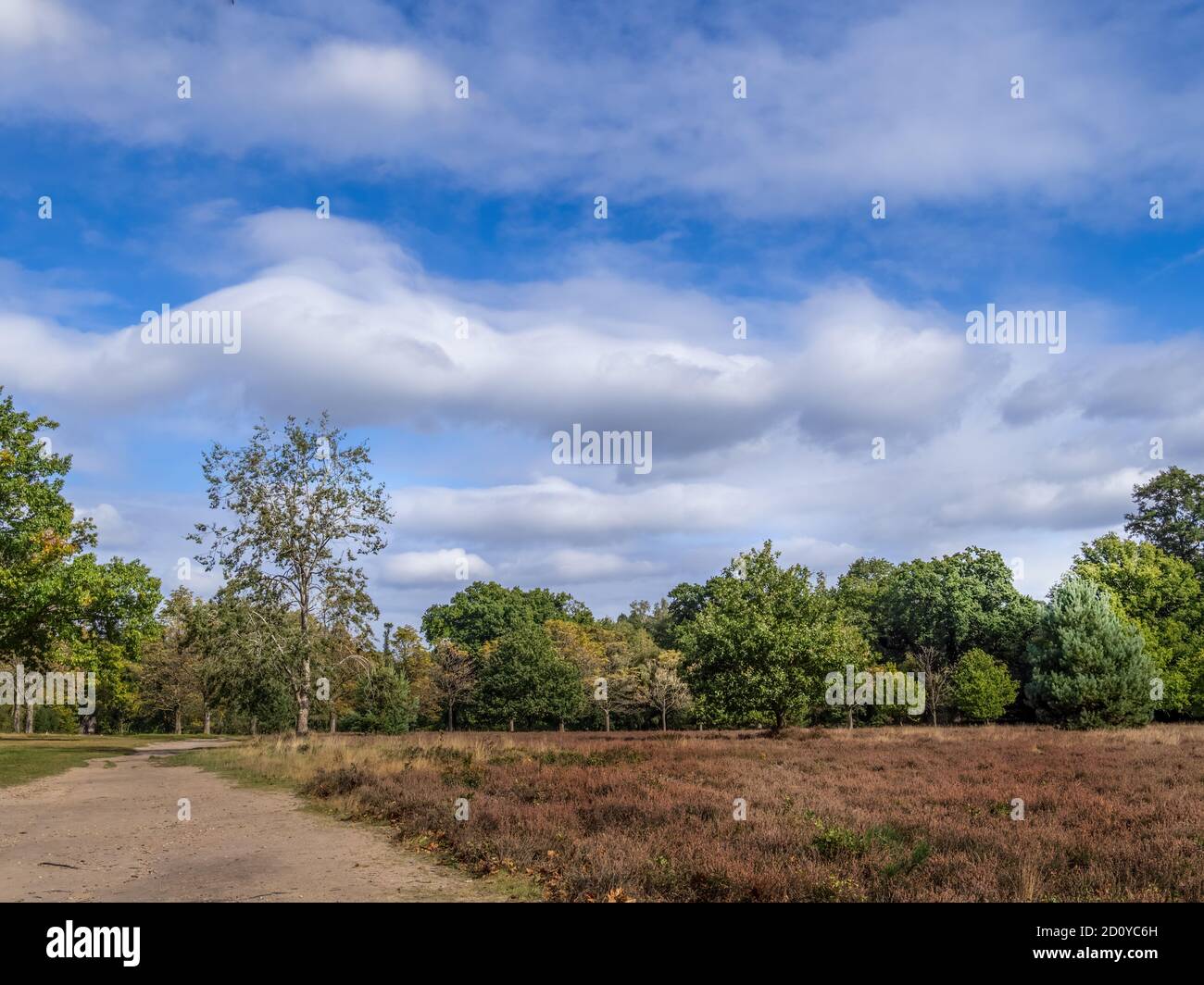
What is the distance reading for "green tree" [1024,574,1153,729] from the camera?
40562mm

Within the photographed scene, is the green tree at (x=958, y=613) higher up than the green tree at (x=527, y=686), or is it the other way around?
the green tree at (x=958, y=613)

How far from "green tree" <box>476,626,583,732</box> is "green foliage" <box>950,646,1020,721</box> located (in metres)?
27.4

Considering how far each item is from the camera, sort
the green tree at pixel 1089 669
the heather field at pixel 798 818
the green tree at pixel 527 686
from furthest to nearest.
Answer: the green tree at pixel 527 686 < the green tree at pixel 1089 669 < the heather field at pixel 798 818

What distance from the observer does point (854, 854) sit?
10.1 meters

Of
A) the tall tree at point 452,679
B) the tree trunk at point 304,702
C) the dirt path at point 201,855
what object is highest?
the dirt path at point 201,855

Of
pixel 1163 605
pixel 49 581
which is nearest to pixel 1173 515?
pixel 1163 605

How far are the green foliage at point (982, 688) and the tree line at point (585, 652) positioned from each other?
136mm

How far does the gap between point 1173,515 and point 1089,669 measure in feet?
130

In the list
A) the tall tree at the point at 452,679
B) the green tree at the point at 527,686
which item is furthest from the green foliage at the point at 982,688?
the tall tree at the point at 452,679

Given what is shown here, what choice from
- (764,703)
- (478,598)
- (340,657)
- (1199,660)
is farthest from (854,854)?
(478,598)

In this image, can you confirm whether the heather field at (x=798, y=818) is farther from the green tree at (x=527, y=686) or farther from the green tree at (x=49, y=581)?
the green tree at (x=527, y=686)

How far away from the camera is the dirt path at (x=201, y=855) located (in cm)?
949

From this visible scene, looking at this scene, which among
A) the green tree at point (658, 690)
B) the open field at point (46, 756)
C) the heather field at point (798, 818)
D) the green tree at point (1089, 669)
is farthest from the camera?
the green tree at point (658, 690)

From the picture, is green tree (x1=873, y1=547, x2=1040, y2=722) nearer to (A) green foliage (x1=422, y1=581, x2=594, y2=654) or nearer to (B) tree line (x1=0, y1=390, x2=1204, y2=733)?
(B) tree line (x1=0, y1=390, x2=1204, y2=733)
